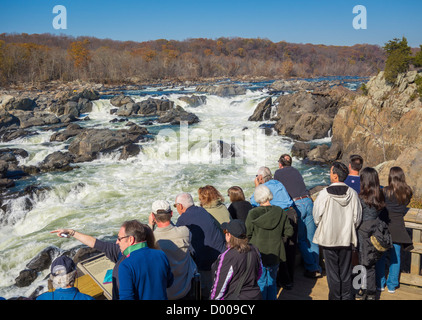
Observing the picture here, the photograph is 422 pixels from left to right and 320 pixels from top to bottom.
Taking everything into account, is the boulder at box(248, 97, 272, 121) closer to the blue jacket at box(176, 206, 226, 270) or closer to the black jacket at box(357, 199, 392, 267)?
the black jacket at box(357, 199, 392, 267)

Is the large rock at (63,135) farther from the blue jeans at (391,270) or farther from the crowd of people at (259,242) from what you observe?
the blue jeans at (391,270)

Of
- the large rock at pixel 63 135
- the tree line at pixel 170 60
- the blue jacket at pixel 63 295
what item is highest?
the tree line at pixel 170 60

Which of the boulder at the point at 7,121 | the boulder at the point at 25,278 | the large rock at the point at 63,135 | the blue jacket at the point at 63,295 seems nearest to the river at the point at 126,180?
the boulder at the point at 25,278

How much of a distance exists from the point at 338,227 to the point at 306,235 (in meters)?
1.26

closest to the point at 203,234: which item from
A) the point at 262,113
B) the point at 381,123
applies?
the point at 381,123

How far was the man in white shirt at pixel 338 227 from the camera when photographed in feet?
13.7

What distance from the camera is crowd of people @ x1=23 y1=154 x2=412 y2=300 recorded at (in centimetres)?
287

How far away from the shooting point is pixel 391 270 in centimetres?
473

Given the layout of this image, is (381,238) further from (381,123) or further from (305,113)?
(305,113)

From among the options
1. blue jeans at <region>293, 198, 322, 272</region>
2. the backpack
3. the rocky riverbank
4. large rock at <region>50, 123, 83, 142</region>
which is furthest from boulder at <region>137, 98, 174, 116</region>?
the backpack

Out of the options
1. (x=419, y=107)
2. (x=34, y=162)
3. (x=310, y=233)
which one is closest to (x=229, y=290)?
(x=310, y=233)

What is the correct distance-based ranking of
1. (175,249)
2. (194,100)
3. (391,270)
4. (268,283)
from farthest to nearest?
(194,100) → (391,270) → (268,283) → (175,249)

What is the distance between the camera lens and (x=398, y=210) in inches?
177
